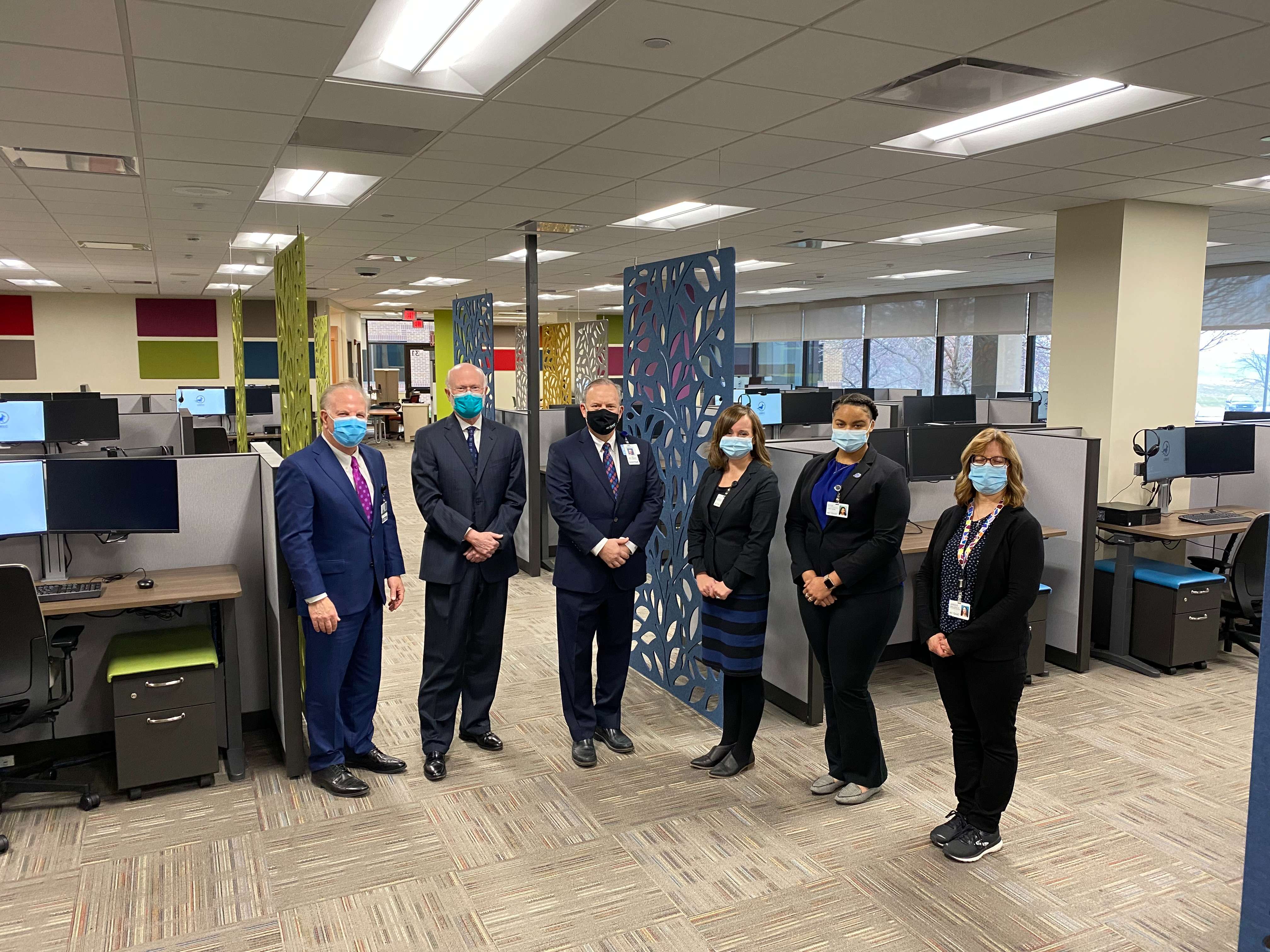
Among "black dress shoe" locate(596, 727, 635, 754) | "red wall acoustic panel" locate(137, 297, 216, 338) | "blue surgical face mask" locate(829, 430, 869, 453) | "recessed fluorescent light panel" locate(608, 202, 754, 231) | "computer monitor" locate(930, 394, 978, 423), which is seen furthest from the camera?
"red wall acoustic panel" locate(137, 297, 216, 338)

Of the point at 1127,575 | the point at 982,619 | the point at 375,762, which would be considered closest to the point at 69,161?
the point at 375,762

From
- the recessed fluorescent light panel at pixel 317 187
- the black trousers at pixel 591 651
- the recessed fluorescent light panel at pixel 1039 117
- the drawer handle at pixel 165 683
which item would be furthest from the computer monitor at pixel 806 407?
the drawer handle at pixel 165 683

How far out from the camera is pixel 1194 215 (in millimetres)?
6301

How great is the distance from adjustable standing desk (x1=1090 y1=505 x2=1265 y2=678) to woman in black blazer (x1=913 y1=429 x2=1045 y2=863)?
8.05ft

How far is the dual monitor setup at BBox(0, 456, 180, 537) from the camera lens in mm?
3562

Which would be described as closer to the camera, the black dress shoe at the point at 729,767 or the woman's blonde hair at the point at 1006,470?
the woman's blonde hair at the point at 1006,470

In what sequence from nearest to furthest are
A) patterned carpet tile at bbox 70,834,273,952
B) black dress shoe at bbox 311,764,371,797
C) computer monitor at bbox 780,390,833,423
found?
patterned carpet tile at bbox 70,834,273,952
black dress shoe at bbox 311,764,371,797
computer monitor at bbox 780,390,833,423

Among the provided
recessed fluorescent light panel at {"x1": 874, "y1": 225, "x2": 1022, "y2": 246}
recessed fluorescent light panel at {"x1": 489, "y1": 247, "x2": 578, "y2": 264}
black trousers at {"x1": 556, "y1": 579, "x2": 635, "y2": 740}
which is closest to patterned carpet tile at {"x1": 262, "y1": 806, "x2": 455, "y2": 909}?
black trousers at {"x1": 556, "y1": 579, "x2": 635, "y2": 740}

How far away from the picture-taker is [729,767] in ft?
12.0

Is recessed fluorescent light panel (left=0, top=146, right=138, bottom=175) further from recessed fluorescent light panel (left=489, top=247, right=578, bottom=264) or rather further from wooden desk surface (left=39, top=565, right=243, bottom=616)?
recessed fluorescent light panel (left=489, top=247, right=578, bottom=264)

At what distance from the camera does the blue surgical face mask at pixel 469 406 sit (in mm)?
3828

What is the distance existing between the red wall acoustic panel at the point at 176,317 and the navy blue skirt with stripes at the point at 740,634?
13.8m

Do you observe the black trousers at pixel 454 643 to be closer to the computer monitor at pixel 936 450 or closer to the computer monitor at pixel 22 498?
the computer monitor at pixel 22 498

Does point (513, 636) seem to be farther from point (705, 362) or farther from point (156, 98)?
point (156, 98)
